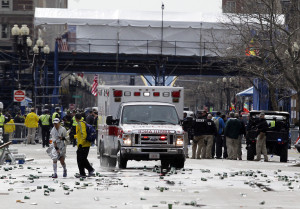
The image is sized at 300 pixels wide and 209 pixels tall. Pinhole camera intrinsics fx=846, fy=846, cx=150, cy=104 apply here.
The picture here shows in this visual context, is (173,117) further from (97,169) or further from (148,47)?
(148,47)

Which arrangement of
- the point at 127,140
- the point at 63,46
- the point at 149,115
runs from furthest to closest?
the point at 63,46, the point at 149,115, the point at 127,140

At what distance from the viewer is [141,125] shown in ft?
80.5

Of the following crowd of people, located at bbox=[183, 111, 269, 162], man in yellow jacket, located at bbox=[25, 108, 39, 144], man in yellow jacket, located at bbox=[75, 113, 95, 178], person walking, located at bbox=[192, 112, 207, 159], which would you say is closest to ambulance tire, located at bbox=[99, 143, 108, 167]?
crowd of people, located at bbox=[183, 111, 269, 162]

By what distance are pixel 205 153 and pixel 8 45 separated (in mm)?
62583

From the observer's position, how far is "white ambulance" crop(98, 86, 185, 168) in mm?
24109

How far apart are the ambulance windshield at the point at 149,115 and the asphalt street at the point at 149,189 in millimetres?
1445

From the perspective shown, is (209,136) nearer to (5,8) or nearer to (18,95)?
(18,95)

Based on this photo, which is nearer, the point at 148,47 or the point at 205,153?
the point at 205,153

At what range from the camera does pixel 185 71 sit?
69.9 m

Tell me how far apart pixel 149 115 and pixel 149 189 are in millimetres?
7473

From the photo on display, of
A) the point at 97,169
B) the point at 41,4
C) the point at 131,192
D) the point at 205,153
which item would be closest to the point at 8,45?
the point at 41,4

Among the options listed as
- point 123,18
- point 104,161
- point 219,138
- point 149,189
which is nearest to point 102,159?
point 104,161

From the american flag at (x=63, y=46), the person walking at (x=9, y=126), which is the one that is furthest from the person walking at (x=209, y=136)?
the american flag at (x=63, y=46)

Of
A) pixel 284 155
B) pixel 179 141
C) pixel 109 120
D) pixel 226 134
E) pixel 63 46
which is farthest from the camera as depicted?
pixel 63 46
